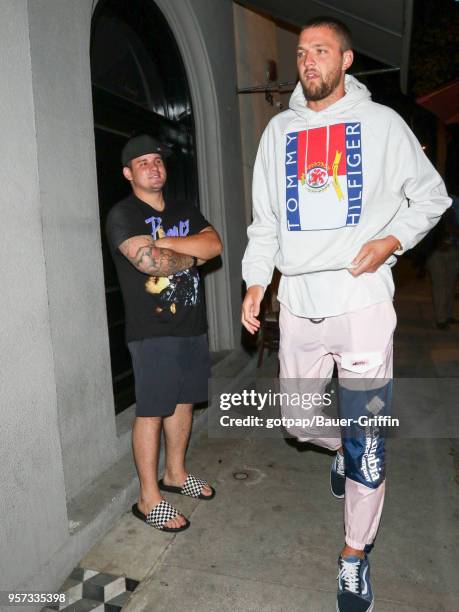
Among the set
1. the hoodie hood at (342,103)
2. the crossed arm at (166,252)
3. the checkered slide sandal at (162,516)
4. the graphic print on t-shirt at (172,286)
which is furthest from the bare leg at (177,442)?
the hoodie hood at (342,103)

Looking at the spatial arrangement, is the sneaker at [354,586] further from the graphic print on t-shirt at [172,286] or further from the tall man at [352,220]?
the graphic print on t-shirt at [172,286]

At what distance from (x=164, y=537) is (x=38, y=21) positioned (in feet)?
9.48

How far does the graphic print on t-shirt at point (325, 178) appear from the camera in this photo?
8.01 ft

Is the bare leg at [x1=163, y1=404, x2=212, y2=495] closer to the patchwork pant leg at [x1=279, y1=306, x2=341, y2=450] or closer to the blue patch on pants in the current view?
the patchwork pant leg at [x1=279, y1=306, x2=341, y2=450]

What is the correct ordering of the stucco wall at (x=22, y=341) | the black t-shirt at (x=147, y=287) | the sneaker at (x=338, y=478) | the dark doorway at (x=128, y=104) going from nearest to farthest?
the stucco wall at (x=22, y=341) → the black t-shirt at (x=147, y=287) → the sneaker at (x=338, y=478) → the dark doorway at (x=128, y=104)

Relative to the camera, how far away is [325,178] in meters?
2.48

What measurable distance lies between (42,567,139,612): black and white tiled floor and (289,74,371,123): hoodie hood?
243 centimetres

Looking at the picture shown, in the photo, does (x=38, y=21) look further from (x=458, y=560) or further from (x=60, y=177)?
(x=458, y=560)

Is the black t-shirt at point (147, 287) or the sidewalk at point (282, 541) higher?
the black t-shirt at point (147, 287)

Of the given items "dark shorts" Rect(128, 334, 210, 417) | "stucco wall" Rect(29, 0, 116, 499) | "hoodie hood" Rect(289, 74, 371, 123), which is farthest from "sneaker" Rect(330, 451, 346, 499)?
"hoodie hood" Rect(289, 74, 371, 123)

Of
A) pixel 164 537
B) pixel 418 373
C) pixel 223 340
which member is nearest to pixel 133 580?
pixel 164 537

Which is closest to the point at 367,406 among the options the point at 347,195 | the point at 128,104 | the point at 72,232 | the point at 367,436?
the point at 367,436

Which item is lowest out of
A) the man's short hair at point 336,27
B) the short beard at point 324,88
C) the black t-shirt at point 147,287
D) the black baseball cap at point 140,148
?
the black t-shirt at point 147,287

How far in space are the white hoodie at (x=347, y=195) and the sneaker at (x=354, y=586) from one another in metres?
1.16
